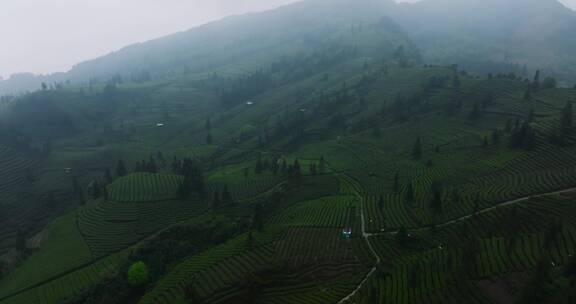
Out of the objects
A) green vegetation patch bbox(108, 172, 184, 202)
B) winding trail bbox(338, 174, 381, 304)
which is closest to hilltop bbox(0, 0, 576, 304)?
winding trail bbox(338, 174, 381, 304)

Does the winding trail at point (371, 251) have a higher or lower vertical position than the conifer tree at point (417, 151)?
lower

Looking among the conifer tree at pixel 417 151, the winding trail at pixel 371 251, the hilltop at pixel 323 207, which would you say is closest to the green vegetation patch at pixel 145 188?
the hilltop at pixel 323 207

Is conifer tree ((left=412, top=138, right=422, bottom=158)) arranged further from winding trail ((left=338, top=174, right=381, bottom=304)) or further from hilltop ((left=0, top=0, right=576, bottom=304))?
winding trail ((left=338, top=174, right=381, bottom=304))

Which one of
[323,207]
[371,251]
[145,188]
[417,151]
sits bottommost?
[145,188]

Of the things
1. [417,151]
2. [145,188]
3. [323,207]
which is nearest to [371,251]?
[323,207]

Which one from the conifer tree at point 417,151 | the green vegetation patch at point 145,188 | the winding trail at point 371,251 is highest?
the conifer tree at point 417,151

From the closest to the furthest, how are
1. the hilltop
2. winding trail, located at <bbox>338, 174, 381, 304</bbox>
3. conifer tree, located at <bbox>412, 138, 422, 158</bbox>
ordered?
winding trail, located at <bbox>338, 174, 381, 304</bbox>, the hilltop, conifer tree, located at <bbox>412, 138, 422, 158</bbox>

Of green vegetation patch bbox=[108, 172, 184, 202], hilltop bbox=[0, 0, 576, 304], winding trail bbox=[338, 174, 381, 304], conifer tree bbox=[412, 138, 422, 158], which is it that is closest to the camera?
winding trail bbox=[338, 174, 381, 304]

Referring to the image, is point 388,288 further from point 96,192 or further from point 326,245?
point 96,192

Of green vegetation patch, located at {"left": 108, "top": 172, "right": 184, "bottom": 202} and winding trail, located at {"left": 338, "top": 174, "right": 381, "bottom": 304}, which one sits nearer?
winding trail, located at {"left": 338, "top": 174, "right": 381, "bottom": 304}

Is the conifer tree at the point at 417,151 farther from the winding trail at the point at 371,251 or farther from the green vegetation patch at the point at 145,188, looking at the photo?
the green vegetation patch at the point at 145,188

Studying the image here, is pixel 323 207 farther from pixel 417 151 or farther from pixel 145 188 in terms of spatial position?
pixel 145 188
